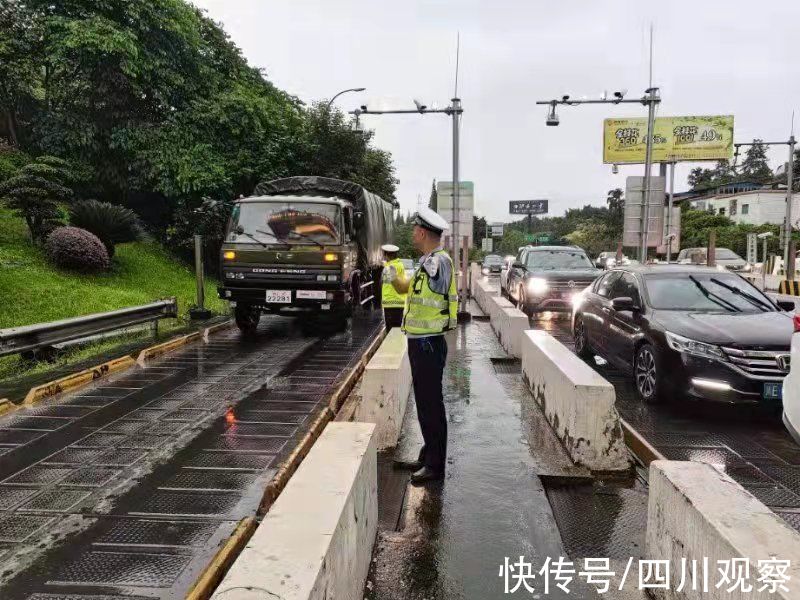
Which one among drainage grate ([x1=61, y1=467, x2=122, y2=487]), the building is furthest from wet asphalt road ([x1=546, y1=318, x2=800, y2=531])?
the building

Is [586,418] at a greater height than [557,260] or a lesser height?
lesser

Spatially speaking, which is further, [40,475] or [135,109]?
[135,109]

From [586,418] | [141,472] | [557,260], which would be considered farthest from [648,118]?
[141,472]

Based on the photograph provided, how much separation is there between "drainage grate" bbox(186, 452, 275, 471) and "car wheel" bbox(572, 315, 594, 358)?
18.0ft

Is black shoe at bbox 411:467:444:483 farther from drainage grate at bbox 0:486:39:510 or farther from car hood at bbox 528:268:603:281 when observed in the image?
car hood at bbox 528:268:603:281

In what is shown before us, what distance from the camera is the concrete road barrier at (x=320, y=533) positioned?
1.93 metres

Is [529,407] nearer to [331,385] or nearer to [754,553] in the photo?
[331,385]

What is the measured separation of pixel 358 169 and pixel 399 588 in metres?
20.8

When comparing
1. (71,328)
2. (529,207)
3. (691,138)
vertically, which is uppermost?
(529,207)

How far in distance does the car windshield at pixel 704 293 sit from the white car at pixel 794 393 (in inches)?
118

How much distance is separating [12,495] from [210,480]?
1.28 m

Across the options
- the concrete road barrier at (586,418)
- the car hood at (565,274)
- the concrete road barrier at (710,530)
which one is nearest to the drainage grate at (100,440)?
the concrete road barrier at (586,418)

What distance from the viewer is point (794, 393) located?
3.61 meters

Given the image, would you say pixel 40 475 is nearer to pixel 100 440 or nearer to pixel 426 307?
pixel 100 440
